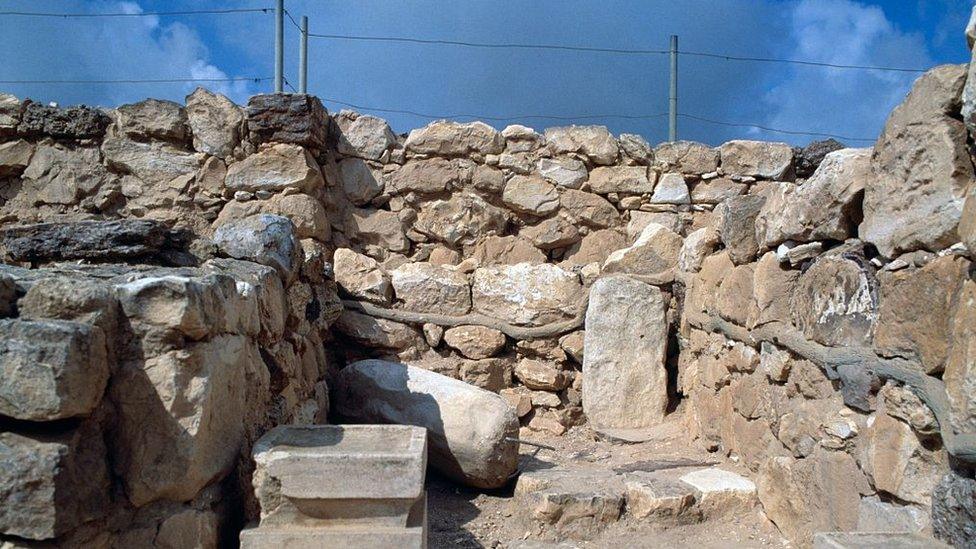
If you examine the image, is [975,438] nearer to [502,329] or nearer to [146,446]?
[146,446]

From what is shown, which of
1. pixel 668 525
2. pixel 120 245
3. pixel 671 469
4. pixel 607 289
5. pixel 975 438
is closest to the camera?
pixel 975 438

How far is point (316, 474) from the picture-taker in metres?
2.31

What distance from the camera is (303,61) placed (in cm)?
601

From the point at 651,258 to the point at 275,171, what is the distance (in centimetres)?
286

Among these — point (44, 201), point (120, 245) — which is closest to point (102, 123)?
point (44, 201)

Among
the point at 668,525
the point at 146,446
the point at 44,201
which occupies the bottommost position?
the point at 668,525

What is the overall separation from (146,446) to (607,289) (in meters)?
3.39

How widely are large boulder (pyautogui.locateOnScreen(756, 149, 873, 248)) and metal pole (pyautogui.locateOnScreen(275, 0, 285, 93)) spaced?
413 cm

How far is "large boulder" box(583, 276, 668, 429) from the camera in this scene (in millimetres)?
4785

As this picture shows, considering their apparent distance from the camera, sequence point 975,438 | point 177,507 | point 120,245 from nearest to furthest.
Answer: point 975,438 < point 177,507 < point 120,245

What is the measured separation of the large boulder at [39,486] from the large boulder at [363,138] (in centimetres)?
389

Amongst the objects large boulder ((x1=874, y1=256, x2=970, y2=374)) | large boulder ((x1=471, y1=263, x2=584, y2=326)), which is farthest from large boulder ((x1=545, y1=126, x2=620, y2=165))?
large boulder ((x1=874, y1=256, x2=970, y2=374))

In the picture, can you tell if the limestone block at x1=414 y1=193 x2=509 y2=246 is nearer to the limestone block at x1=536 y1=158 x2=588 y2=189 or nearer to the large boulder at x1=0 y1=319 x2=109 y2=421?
Result: the limestone block at x1=536 y1=158 x2=588 y2=189

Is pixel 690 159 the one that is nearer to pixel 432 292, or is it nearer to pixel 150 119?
pixel 432 292
